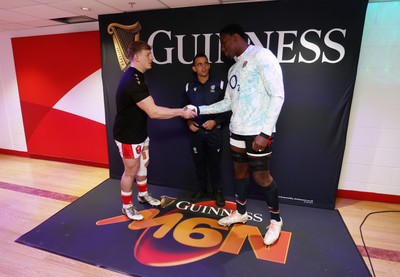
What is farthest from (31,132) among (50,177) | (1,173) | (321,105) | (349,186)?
(349,186)

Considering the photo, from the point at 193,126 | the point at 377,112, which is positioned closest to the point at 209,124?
the point at 193,126

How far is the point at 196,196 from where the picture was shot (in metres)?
3.02

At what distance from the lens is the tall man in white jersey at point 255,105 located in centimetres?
191

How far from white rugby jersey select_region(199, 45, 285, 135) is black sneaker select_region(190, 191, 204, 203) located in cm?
118

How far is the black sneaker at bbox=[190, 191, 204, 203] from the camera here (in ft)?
9.75

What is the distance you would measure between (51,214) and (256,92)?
2439mm

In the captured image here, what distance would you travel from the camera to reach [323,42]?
2527mm

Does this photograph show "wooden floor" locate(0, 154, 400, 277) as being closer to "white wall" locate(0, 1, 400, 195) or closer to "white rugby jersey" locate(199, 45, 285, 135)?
"white wall" locate(0, 1, 400, 195)

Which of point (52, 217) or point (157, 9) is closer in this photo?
point (52, 217)

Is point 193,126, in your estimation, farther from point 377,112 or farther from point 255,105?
point 377,112

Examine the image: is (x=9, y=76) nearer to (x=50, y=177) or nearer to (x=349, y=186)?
(x=50, y=177)

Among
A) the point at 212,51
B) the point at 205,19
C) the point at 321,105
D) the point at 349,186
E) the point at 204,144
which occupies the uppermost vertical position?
the point at 205,19

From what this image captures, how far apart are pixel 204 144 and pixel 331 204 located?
5.12 ft

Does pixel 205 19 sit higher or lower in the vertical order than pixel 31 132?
higher
